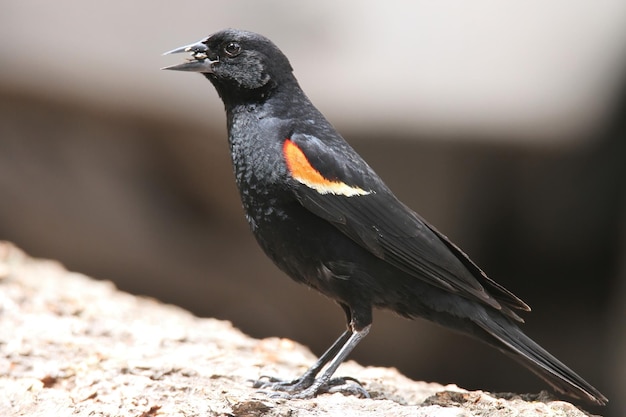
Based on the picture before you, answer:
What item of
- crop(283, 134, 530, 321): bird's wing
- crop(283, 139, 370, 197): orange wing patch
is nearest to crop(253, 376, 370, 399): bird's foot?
crop(283, 134, 530, 321): bird's wing

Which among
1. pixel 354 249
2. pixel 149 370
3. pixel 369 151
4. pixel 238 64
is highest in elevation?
pixel 369 151

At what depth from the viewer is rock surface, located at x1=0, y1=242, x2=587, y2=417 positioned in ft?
11.6

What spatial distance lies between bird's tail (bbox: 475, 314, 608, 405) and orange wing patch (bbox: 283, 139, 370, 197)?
91cm

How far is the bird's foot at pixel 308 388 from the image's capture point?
3.72 meters

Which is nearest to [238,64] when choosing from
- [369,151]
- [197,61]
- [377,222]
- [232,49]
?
[232,49]

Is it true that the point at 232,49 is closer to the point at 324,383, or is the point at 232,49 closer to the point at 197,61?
the point at 197,61

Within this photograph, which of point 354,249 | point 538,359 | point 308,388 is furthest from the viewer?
point 308,388

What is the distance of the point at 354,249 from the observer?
12.2ft

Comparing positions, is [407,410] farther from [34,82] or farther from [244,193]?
[34,82]

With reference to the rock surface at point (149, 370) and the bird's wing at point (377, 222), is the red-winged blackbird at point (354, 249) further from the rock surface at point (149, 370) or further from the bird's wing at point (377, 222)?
the rock surface at point (149, 370)

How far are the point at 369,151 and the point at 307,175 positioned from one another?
4.08m

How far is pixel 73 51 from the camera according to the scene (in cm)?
837

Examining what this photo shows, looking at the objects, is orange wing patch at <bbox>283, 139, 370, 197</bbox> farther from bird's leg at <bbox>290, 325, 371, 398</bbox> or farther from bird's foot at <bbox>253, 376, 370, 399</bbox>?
bird's foot at <bbox>253, 376, 370, 399</bbox>

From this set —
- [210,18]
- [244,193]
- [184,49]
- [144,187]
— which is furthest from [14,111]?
[244,193]
